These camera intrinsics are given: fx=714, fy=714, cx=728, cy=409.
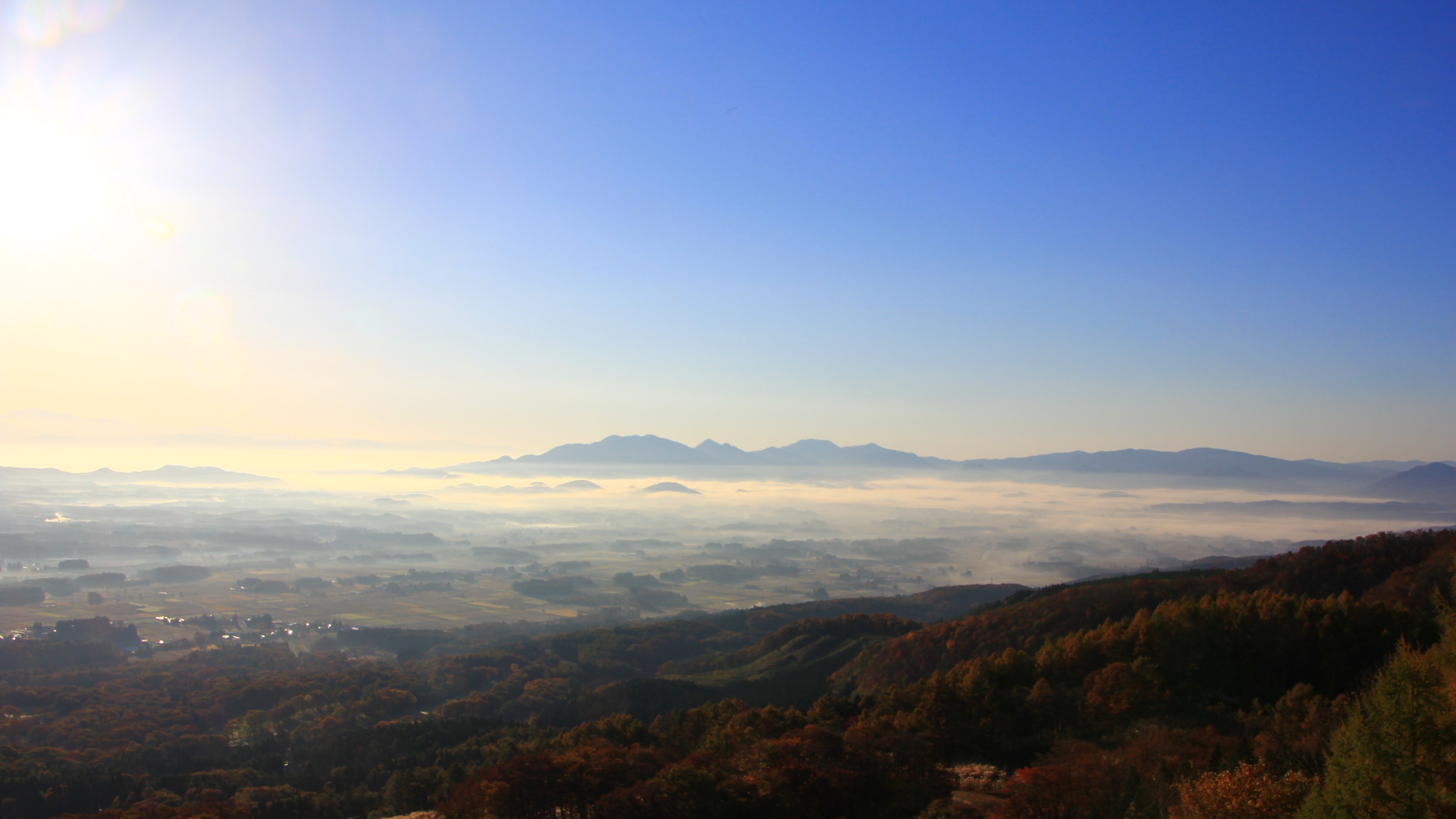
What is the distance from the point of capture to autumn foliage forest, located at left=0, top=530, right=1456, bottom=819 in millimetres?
25531

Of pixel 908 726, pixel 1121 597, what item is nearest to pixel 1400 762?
pixel 908 726

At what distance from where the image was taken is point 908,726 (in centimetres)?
4378

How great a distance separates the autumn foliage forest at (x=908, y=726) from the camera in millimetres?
25531

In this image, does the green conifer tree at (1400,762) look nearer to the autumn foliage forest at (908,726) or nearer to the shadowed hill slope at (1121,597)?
the autumn foliage forest at (908,726)

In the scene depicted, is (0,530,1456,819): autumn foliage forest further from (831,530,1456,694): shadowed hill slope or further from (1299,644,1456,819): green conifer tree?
(831,530,1456,694): shadowed hill slope

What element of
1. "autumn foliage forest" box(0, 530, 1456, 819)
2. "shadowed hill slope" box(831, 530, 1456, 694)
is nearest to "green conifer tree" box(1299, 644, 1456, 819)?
"autumn foliage forest" box(0, 530, 1456, 819)

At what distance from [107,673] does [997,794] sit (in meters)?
142

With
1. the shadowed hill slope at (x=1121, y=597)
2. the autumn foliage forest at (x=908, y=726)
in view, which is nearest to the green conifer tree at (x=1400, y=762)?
the autumn foliage forest at (x=908, y=726)

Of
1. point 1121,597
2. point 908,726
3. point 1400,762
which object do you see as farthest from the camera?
point 1121,597

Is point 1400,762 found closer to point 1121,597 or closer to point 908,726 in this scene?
point 908,726

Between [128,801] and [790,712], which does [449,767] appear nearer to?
[128,801]

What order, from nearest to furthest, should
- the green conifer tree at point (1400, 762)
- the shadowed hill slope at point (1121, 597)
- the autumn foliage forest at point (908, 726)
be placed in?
the green conifer tree at point (1400, 762)
the autumn foliage forest at point (908, 726)
the shadowed hill slope at point (1121, 597)

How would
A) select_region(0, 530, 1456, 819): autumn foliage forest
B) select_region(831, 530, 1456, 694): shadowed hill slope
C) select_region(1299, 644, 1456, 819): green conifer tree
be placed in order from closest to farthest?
select_region(1299, 644, 1456, 819): green conifer tree < select_region(0, 530, 1456, 819): autumn foliage forest < select_region(831, 530, 1456, 694): shadowed hill slope

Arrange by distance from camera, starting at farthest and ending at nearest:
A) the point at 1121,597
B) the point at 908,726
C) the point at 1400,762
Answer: the point at 1121,597, the point at 908,726, the point at 1400,762
